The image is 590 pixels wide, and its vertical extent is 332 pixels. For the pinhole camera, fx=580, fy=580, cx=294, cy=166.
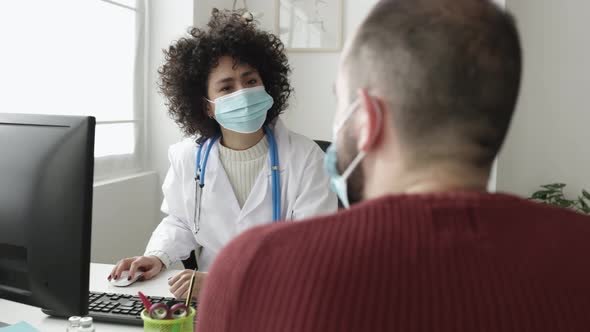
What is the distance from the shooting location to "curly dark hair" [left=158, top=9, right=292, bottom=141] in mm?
2084

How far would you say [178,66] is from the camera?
2178 mm

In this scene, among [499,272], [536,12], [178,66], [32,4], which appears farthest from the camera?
[536,12]

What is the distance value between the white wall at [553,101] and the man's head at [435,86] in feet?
9.61

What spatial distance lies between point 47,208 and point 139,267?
63 centimetres

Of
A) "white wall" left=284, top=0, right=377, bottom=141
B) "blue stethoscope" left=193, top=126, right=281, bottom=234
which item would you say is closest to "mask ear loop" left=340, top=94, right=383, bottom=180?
"blue stethoscope" left=193, top=126, right=281, bottom=234

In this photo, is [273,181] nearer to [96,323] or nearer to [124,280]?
[124,280]

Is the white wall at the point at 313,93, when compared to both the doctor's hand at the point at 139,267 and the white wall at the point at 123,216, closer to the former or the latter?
the white wall at the point at 123,216

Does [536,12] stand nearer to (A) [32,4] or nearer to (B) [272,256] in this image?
(A) [32,4]

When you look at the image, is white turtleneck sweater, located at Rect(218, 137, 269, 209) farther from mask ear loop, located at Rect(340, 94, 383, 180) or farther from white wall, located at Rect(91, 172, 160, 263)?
mask ear loop, located at Rect(340, 94, 383, 180)

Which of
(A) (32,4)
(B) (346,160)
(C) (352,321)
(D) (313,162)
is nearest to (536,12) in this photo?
(D) (313,162)

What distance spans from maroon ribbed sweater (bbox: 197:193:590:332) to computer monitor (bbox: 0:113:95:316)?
530mm

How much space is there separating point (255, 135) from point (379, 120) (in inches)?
59.6

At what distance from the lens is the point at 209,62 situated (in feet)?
6.91

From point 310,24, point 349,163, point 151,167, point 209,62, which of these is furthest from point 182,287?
point 310,24
